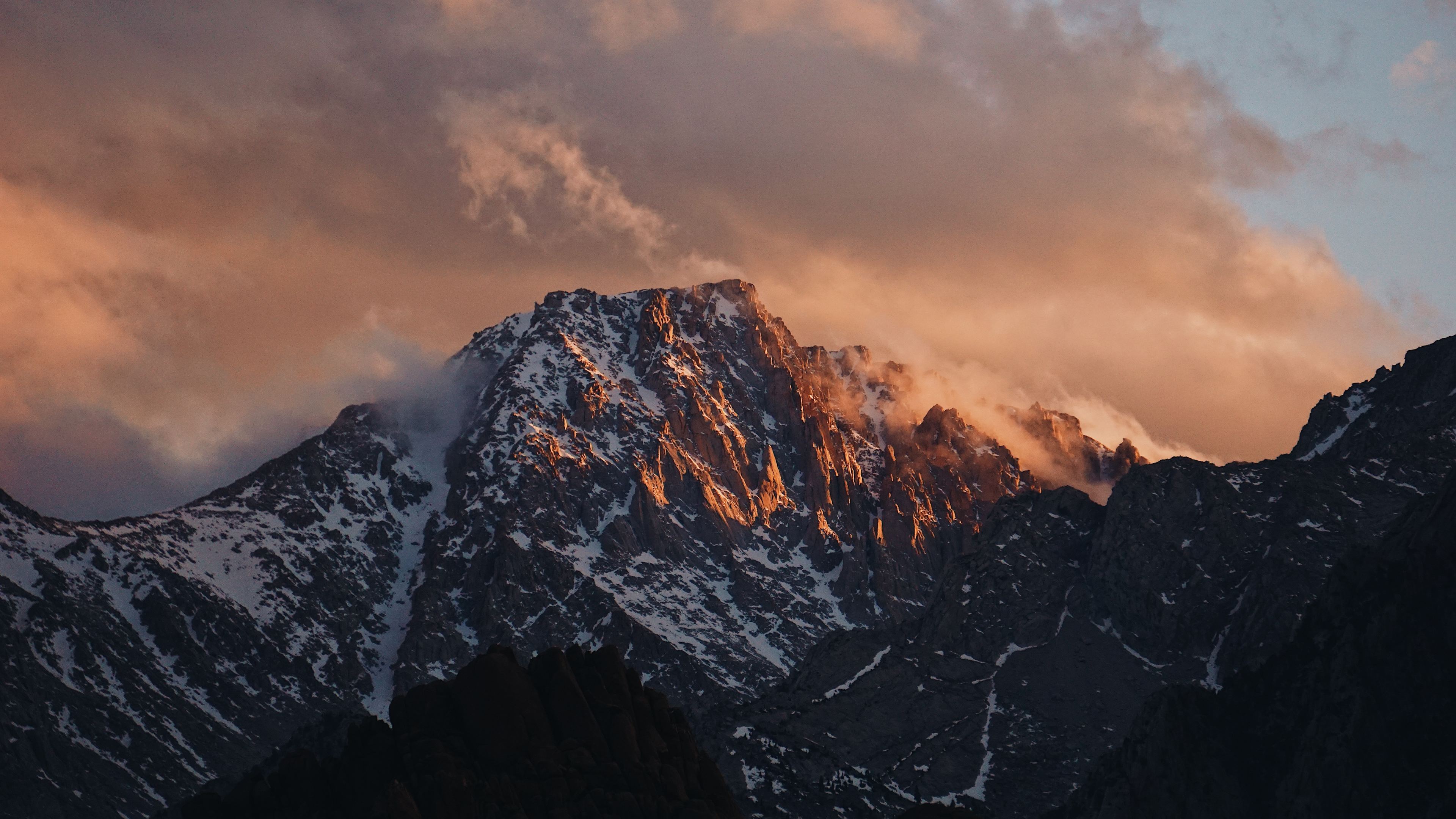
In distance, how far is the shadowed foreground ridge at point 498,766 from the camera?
17988cm

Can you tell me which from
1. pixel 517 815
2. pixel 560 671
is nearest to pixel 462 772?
pixel 517 815

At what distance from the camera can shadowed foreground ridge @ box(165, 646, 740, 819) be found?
590 feet

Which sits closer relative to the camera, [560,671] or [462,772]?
[462,772]

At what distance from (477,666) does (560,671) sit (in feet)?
29.1

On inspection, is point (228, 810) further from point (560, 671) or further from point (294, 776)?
point (560, 671)

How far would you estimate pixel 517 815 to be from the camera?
178 meters

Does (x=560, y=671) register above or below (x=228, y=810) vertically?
above

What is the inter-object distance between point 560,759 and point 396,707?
63.9ft

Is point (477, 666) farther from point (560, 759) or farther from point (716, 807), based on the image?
point (716, 807)

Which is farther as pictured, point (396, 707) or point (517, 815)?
point (396, 707)

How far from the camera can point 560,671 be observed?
200 meters

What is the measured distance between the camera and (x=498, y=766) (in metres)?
186

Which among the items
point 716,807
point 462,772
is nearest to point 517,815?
point 462,772

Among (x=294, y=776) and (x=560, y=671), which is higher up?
(x=560, y=671)
